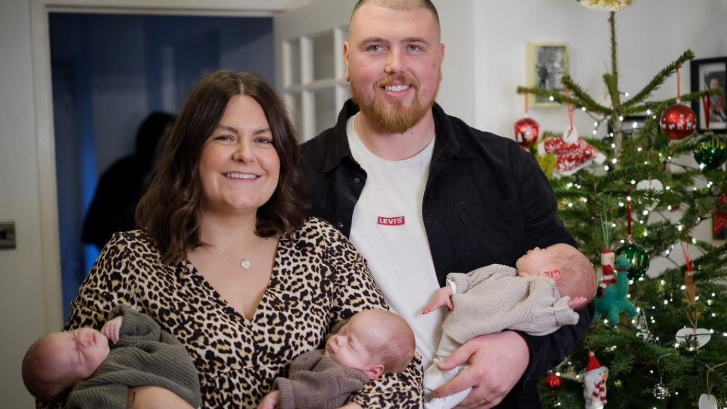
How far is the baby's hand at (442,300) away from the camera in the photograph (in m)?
1.96

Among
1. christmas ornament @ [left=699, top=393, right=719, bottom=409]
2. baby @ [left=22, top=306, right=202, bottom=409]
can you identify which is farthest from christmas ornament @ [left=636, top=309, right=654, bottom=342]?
baby @ [left=22, top=306, right=202, bottom=409]

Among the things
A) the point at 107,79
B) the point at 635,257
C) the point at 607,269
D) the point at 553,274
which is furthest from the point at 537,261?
the point at 107,79

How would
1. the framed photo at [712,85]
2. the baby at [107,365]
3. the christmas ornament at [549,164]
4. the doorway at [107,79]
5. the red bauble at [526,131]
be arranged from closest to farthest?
the baby at [107,365] → the christmas ornament at [549,164] → the red bauble at [526,131] → the framed photo at [712,85] → the doorway at [107,79]

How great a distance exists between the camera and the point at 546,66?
3.38 metres

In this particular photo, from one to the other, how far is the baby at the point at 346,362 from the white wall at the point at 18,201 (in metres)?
2.26

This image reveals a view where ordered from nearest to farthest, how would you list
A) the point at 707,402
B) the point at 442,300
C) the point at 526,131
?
1. the point at 442,300
2. the point at 707,402
3. the point at 526,131

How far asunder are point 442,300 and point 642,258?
974mm

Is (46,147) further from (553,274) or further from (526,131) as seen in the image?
(553,274)

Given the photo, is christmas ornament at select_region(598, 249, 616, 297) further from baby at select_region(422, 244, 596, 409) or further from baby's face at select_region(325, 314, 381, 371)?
baby's face at select_region(325, 314, 381, 371)

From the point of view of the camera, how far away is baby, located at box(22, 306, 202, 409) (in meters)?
1.59

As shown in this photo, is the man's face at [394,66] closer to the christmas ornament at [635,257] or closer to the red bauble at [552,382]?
the christmas ornament at [635,257]

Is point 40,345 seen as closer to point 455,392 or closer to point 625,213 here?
point 455,392

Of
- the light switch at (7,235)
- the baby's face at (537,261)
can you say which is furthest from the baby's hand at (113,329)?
the light switch at (7,235)

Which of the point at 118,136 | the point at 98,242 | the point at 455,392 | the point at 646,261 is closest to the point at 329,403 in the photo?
the point at 455,392
